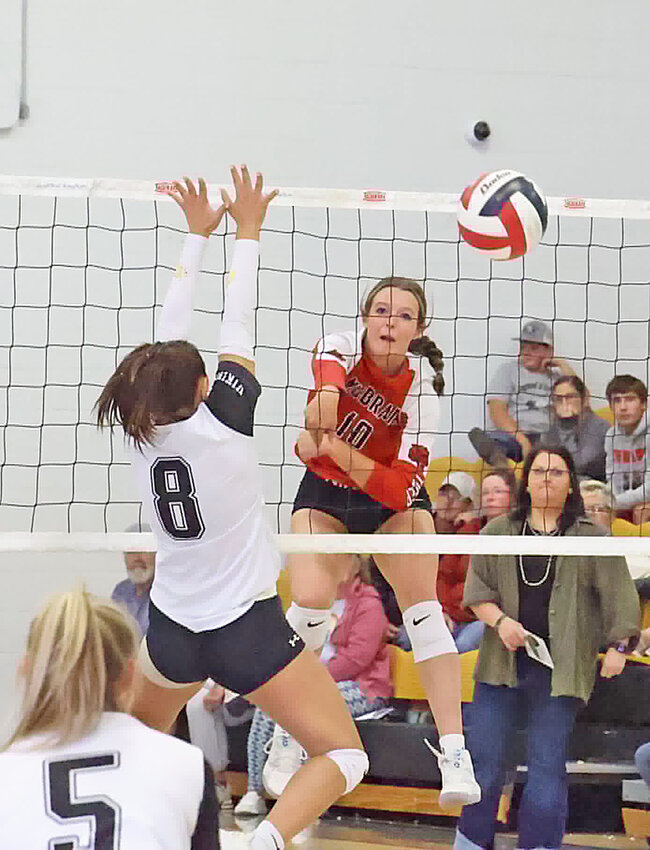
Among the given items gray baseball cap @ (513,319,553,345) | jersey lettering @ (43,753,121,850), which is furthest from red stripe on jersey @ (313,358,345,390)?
jersey lettering @ (43,753,121,850)

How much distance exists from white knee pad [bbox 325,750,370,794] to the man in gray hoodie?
1.82 metres

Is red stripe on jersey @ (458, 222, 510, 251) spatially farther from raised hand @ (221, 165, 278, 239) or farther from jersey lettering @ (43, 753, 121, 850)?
jersey lettering @ (43, 753, 121, 850)

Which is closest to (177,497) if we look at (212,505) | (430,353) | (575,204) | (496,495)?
(212,505)

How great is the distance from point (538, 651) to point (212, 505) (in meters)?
1.22

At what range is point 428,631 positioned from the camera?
372 centimetres

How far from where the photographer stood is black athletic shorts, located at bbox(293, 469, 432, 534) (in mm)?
3789

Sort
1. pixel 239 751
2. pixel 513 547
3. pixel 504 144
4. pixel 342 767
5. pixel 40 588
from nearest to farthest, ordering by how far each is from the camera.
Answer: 1. pixel 342 767
2. pixel 513 547
3. pixel 239 751
4. pixel 40 588
5. pixel 504 144

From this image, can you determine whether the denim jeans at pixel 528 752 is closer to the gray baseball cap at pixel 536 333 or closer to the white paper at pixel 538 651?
the white paper at pixel 538 651

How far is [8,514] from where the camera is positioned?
15.8ft

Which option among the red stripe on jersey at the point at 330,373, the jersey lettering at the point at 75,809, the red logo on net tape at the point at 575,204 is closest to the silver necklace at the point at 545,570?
the red stripe on jersey at the point at 330,373

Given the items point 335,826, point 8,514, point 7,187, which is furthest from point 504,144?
point 335,826

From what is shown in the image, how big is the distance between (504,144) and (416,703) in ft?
8.33

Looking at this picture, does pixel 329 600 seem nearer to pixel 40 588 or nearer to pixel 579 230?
pixel 40 588

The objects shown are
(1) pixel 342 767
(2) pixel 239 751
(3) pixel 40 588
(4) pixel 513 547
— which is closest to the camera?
(1) pixel 342 767
